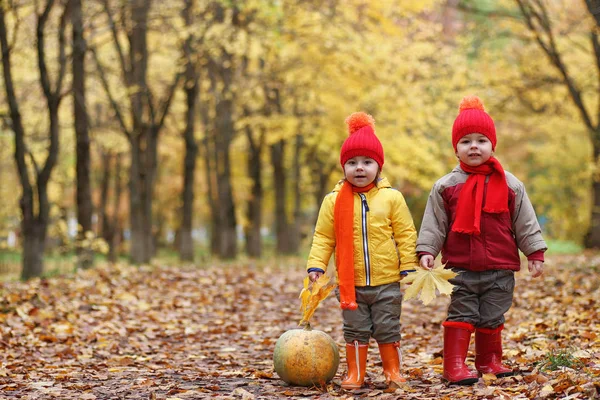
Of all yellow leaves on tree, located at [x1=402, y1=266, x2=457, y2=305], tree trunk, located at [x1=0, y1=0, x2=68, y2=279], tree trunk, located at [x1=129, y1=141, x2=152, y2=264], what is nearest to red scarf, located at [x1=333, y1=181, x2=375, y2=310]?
yellow leaves on tree, located at [x1=402, y1=266, x2=457, y2=305]

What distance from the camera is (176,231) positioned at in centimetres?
3781

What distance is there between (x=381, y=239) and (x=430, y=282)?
0.54 metres

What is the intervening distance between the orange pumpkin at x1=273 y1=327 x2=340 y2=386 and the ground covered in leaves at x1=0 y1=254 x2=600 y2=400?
3.9 inches

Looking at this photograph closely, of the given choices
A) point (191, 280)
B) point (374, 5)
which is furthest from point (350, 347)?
point (374, 5)

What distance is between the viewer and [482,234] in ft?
17.4

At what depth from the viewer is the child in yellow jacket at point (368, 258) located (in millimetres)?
5402

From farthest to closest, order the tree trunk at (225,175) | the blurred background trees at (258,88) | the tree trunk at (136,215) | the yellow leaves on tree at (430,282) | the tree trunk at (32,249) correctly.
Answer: the tree trunk at (225,175)
the tree trunk at (136,215)
the blurred background trees at (258,88)
the tree trunk at (32,249)
the yellow leaves on tree at (430,282)

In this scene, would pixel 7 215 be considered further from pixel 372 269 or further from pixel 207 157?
pixel 372 269

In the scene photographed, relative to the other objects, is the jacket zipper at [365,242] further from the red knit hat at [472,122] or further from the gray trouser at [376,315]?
the red knit hat at [472,122]

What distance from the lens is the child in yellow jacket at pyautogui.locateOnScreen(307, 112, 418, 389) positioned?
17.7 feet

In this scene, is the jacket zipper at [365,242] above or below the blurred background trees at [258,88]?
below

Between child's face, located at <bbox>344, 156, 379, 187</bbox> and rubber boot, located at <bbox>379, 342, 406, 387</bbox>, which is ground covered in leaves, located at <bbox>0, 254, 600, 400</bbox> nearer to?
rubber boot, located at <bbox>379, 342, 406, 387</bbox>

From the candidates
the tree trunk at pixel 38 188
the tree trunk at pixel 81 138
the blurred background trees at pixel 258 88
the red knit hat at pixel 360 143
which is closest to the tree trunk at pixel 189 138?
the blurred background trees at pixel 258 88

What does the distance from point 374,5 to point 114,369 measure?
13.2 metres
